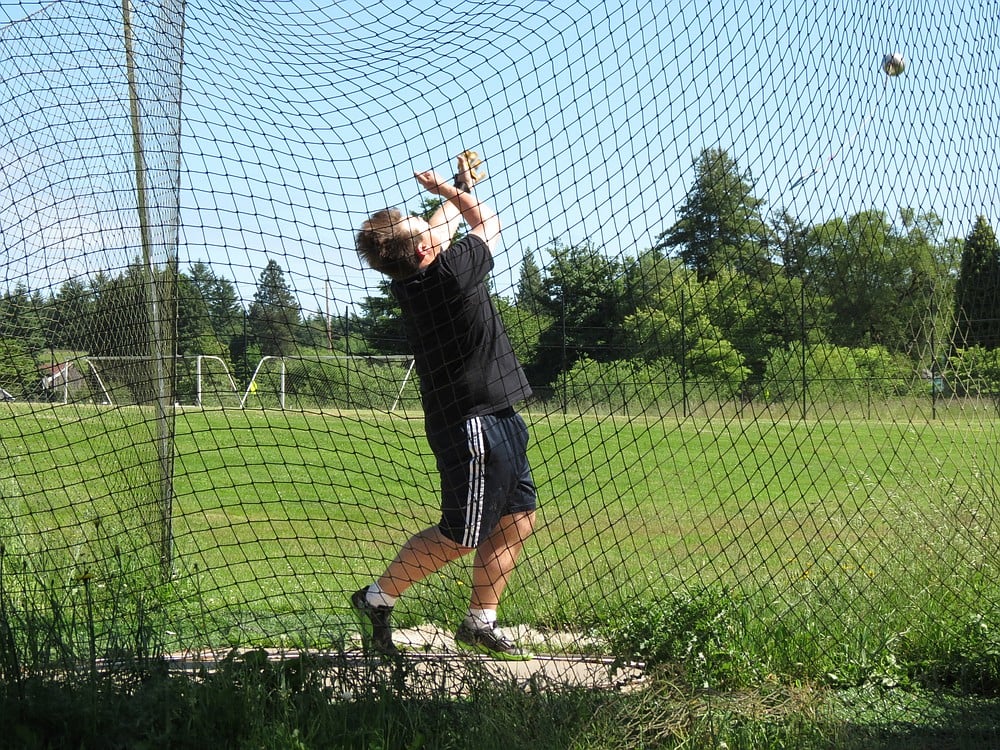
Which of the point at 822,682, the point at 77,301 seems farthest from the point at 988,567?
the point at 77,301

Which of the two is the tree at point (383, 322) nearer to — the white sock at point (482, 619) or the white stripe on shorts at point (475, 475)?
the white stripe on shorts at point (475, 475)

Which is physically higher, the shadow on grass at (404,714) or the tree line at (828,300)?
the tree line at (828,300)

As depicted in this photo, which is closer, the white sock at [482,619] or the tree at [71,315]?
the white sock at [482,619]

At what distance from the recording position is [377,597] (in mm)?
3602

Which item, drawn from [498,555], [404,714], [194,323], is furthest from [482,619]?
[194,323]

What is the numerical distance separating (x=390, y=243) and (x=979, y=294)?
9.24ft

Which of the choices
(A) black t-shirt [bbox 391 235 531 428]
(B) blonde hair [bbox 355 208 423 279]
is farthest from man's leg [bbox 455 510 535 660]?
(B) blonde hair [bbox 355 208 423 279]

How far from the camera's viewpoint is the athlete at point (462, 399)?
348 centimetres

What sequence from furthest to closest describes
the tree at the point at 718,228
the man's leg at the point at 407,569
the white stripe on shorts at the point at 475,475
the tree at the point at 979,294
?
1. the tree at the point at 718,228
2. the tree at the point at 979,294
3. the man's leg at the point at 407,569
4. the white stripe on shorts at the point at 475,475

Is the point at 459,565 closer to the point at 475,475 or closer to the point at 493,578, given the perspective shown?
the point at 493,578

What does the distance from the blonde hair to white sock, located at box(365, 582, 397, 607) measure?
1.16m

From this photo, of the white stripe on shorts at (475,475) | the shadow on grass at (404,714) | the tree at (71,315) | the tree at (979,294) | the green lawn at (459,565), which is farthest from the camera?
the tree at (71,315)

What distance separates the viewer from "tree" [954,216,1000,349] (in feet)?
14.5

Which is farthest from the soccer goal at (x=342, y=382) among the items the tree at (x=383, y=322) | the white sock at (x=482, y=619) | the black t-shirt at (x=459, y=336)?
the white sock at (x=482, y=619)
